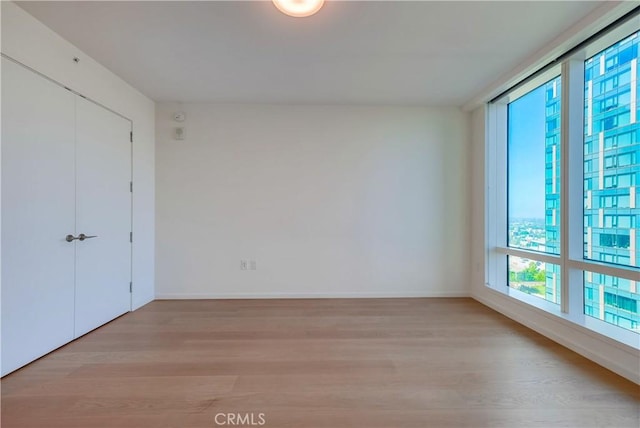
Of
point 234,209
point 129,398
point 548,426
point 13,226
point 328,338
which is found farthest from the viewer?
point 234,209

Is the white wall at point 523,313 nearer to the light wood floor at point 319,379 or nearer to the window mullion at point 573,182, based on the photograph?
the light wood floor at point 319,379

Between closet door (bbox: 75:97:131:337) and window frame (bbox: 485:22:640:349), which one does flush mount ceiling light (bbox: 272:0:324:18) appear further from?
window frame (bbox: 485:22:640:349)

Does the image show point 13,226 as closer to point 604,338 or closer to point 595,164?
point 604,338

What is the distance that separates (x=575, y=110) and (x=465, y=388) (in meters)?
2.62

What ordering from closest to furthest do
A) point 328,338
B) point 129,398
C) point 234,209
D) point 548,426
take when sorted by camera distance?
point 548,426, point 129,398, point 328,338, point 234,209

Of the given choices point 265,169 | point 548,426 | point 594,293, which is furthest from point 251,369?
point 594,293

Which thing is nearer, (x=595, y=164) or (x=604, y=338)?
(x=604, y=338)

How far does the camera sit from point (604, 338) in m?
2.11

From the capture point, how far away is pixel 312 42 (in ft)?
7.98

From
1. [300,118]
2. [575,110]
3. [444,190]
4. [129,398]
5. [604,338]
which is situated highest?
[300,118]

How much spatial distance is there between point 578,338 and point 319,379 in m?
2.26

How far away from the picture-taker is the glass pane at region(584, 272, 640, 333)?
7.02ft

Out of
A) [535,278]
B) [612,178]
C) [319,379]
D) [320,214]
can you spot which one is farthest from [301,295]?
[612,178]

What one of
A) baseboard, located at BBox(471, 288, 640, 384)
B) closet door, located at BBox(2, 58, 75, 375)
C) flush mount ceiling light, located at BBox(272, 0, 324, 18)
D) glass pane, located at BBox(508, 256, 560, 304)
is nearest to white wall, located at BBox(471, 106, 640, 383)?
baseboard, located at BBox(471, 288, 640, 384)
